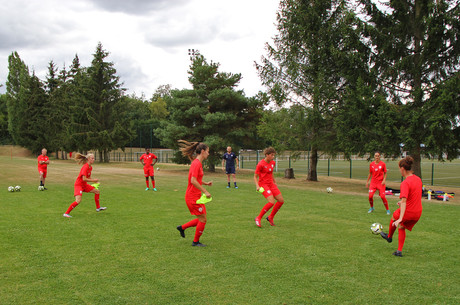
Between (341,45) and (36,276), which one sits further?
(341,45)

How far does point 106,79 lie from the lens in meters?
49.0

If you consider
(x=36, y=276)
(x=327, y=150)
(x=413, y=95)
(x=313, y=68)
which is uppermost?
(x=313, y=68)

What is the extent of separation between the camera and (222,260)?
244 inches

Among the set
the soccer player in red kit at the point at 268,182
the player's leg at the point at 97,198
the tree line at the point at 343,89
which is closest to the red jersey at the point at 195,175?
the soccer player in red kit at the point at 268,182

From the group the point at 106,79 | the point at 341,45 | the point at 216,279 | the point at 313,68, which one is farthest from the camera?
the point at 106,79

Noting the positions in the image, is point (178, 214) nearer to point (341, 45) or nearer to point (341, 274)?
point (341, 274)

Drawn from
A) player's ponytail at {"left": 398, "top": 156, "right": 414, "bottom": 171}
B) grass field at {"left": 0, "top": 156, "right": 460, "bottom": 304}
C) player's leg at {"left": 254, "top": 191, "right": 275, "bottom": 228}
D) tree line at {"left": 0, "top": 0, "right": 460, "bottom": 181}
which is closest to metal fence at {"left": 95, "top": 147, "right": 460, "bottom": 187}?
tree line at {"left": 0, "top": 0, "right": 460, "bottom": 181}

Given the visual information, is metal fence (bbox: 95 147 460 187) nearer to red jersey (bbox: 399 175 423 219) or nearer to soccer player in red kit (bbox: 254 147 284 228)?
soccer player in red kit (bbox: 254 147 284 228)

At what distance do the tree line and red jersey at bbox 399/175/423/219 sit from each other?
10705 mm

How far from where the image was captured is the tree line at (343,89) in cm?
1641

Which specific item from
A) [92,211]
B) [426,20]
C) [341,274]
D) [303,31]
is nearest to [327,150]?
[303,31]

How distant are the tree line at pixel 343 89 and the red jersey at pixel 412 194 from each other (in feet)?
35.1

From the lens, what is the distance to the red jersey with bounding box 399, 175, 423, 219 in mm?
6082

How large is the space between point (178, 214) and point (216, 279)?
550 cm
